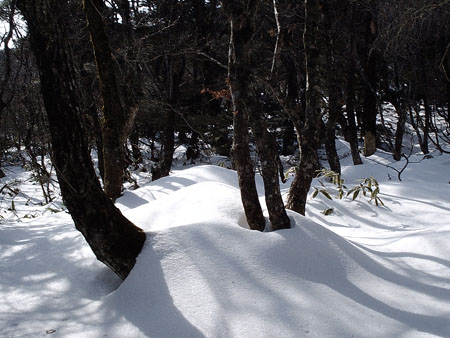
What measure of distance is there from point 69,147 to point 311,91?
2475 mm

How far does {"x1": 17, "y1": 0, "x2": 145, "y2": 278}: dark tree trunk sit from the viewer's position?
2.35 meters

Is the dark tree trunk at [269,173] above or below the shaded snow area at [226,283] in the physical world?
above

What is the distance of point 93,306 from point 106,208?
67cm

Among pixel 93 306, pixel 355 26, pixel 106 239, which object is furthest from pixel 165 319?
pixel 355 26

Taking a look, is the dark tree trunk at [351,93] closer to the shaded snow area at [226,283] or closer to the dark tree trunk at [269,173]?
the shaded snow area at [226,283]

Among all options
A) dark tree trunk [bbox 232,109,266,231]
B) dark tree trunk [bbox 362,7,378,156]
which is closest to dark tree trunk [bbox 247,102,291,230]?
dark tree trunk [bbox 232,109,266,231]

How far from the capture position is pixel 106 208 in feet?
8.55

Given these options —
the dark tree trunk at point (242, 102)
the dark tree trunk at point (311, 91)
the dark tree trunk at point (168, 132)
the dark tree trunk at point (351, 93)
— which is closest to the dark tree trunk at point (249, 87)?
the dark tree trunk at point (242, 102)

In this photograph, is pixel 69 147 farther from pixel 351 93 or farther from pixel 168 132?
pixel 351 93

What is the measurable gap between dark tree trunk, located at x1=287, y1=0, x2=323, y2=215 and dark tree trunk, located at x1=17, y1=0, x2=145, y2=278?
204 cm

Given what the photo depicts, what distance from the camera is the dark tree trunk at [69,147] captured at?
2.35 metres

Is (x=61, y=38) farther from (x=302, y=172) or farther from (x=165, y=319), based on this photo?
(x=302, y=172)

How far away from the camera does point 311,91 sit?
149 inches

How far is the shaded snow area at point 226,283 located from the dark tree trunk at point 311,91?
2.80 ft
